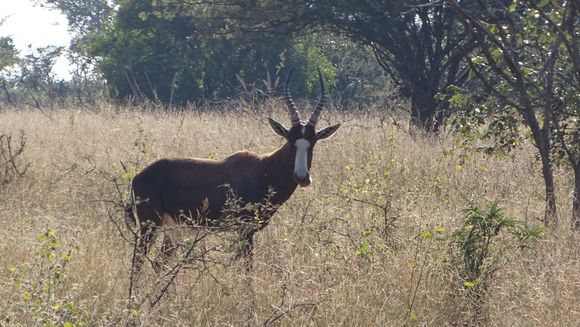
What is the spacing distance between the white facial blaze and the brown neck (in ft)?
0.25

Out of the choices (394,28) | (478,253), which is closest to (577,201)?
(478,253)

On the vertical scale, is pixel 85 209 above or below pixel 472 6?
below

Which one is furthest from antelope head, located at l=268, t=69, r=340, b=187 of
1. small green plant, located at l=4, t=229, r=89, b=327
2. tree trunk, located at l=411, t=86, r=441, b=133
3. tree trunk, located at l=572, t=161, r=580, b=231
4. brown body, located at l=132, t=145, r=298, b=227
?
tree trunk, located at l=411, t=86, r=441, b=133

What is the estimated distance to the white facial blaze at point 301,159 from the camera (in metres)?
7.75

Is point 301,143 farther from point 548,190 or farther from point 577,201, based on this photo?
point 577,201

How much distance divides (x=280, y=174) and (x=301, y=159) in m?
0.22

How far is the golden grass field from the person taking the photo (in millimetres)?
5582

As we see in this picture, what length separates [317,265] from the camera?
6625 mm

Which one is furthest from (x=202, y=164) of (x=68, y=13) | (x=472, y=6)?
(x=68, y=13)

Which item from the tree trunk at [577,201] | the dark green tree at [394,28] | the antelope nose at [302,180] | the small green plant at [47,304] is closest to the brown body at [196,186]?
the antelope nose at [302,180]

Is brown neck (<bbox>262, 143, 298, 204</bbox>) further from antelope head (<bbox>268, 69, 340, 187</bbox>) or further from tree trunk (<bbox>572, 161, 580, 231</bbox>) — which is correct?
tree trunk (<bbox>572, 161, 580, 231</bbox>)

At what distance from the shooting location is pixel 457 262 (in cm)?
614

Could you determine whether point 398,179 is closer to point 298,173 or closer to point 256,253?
point 298,173

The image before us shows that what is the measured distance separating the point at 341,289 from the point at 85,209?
3798 mm
